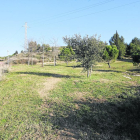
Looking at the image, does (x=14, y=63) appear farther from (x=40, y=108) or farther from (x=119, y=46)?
(x=119, y=46)

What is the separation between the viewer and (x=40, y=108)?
24.6ft

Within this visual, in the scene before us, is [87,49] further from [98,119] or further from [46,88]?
[98,119]

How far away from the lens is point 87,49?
47.5ft

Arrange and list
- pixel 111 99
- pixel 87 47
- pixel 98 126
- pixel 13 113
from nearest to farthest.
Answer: pixel 98 126 → pixel 13 113 → pixel 111 99 → pixel 87 47

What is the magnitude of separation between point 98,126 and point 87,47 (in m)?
10.3

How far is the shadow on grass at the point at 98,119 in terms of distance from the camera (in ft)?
15.7

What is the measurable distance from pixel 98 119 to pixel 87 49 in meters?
9.69

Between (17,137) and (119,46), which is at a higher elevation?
(119,46)

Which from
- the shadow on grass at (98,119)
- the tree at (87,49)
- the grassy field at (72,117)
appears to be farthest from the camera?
the tree at (87,49)

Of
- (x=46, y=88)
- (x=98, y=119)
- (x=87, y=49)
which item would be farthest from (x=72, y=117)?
(x=87, y=49)

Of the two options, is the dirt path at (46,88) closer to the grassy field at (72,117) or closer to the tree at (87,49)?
the grassy field at (72,117)

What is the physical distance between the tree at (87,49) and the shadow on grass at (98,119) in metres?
7.12

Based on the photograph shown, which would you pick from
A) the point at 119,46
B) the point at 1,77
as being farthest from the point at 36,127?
the point at 119,46

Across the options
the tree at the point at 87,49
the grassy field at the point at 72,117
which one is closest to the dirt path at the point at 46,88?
the grassy field at the point at 72,117
